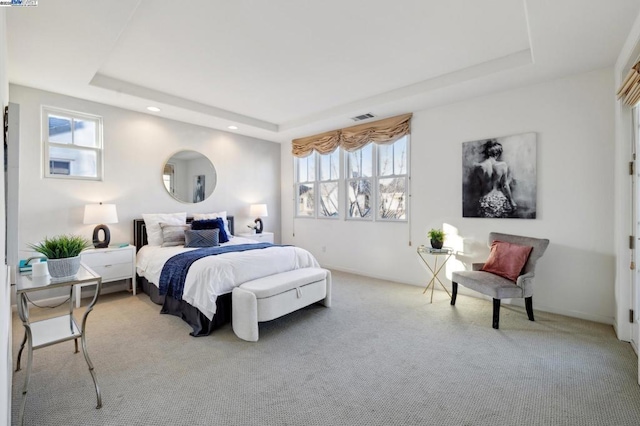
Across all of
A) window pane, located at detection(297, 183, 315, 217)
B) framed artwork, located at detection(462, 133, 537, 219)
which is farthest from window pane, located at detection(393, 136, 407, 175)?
window pane, located at detection(297, 183, 315, 217)

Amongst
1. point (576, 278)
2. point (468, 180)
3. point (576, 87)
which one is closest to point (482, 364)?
point (576, 278)

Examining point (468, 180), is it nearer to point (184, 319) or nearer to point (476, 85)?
point (476, 85)

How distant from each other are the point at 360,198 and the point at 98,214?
376cm

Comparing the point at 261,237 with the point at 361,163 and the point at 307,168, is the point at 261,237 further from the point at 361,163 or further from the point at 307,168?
the point at 361,163

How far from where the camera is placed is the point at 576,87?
3.26 metres

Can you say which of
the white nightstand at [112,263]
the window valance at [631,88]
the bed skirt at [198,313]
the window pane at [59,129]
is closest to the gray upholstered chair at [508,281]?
the window valance at [631,88]

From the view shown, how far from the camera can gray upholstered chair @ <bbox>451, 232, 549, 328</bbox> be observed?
3.02 meters

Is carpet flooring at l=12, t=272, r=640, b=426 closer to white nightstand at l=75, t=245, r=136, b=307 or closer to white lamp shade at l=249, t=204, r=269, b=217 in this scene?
white nightstand at l=75, t=245, r=136, b=307

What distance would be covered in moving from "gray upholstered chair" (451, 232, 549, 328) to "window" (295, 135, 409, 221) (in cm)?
156

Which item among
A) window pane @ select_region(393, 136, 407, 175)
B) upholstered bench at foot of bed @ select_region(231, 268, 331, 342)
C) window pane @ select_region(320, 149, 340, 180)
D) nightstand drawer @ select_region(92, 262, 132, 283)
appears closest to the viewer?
upholstered bench at foot of bed @ select_region(231, 268, 331, 342)

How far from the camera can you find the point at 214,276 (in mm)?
2955

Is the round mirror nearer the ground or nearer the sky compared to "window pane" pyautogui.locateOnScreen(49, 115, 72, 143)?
nearer the ground

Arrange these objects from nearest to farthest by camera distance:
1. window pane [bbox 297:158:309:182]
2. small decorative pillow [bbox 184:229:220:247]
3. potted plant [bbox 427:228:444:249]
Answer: potted plant [bbox 427:228:444:249]
small decorative pillow [bbox 184:229:220:247]
window pane [bbox 297:158:309:182]

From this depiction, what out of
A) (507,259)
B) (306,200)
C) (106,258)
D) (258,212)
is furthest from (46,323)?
(306,200)
